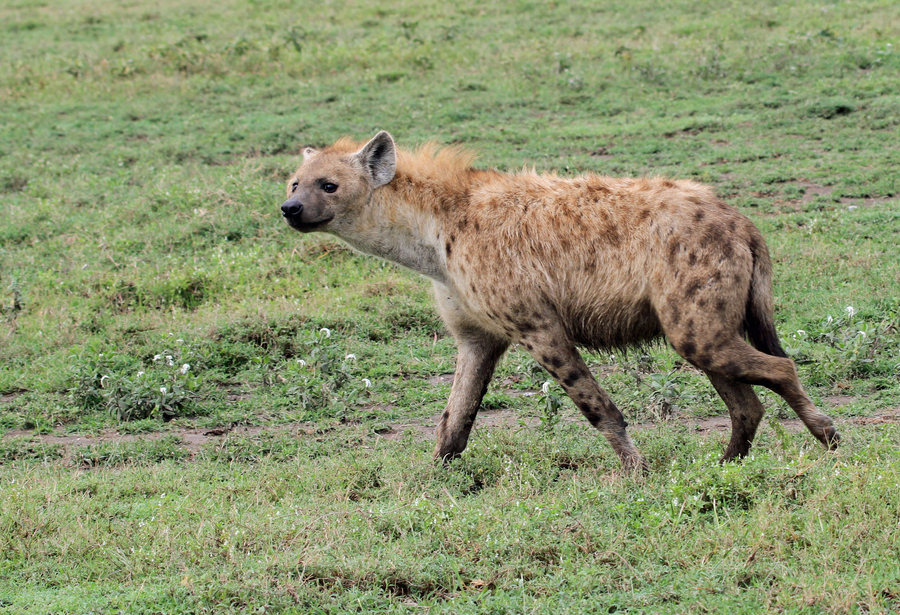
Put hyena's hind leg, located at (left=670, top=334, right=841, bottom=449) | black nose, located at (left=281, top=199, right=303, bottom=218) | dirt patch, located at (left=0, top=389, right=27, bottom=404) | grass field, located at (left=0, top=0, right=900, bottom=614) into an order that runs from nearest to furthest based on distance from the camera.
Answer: grass field, located at (left=0, top=0, right=900, bottom=614) < hyena's hind leg, located at (left=670, top=334, right=841, bottom=449) < black nose, located at (left=281, top=199, right=303, bottom=218) < dirt patch, located at (left=0, top=389, right=27, bottom=404)

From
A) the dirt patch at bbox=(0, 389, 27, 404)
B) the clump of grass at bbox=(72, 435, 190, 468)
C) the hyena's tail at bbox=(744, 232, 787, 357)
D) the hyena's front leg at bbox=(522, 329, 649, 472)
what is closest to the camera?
the hyena's tail at bbox=(744, 232, 787, 357)

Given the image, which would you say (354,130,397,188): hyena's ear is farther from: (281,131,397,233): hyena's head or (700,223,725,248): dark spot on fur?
(700,223,725,248): dark spot on fur

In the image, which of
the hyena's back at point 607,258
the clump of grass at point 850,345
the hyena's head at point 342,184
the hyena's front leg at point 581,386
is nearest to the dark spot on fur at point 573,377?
the hyena's front leg at point 581,386

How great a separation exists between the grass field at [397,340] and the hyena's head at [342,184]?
1.09m

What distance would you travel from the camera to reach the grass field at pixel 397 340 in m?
3.03

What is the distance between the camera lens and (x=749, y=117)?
30.1 ft

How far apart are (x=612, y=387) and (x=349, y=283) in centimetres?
226

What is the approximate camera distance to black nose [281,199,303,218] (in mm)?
4105

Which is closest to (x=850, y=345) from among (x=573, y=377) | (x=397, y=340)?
(x=573, y=377)

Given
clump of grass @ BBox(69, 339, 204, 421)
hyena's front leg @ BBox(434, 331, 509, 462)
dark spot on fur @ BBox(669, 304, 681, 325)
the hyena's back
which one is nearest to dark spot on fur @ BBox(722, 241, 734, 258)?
the hyena's back

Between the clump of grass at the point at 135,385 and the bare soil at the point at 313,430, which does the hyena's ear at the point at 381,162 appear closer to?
the bare soil at the point at 313,430

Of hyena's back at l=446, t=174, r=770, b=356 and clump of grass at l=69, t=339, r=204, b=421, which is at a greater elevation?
hyena's back at l=446, t=174, r=770, b=356

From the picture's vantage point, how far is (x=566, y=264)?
156 inches

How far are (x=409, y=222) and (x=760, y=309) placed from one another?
1510 millimetres
